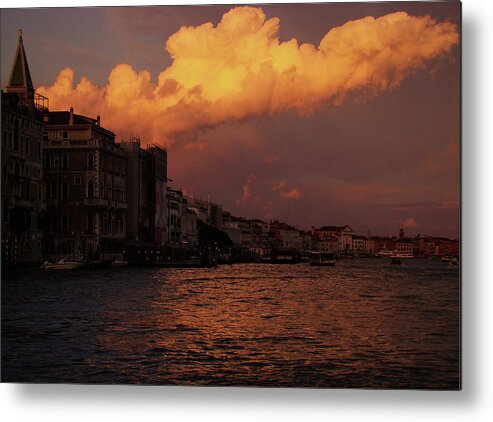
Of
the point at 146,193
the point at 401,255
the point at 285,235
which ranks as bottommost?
the point at 401,255

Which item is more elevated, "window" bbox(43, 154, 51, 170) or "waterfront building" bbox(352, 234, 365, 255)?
"window" bbox(43, 154, 51, 170)

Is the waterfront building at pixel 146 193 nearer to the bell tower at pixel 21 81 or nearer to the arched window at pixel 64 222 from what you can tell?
the arched window at pixel 64 222

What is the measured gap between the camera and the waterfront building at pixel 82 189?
215 inches

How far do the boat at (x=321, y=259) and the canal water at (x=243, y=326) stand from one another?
0.05 meters

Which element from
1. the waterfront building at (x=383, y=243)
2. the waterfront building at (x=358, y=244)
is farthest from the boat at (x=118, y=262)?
the waterfront building at (x=383, y=243)

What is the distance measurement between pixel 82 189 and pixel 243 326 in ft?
5.07

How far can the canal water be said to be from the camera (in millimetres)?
4941

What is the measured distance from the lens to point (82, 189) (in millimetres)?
5641

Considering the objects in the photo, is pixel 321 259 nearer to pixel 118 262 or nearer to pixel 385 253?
pixel 385 253

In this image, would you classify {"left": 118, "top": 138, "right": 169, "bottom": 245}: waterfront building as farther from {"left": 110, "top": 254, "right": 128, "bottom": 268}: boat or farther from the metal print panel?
{"left": 110, "top": 254, "right": 128, "bottom": 268}: boat

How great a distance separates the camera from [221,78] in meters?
5.30

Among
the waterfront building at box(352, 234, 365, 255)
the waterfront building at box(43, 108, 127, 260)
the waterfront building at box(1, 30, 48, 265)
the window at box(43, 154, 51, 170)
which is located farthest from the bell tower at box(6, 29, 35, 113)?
the waterfront building at box(352, 234, 365, 255)

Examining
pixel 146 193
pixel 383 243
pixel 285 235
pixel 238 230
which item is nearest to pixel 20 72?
pixel 146 193

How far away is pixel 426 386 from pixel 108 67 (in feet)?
9.65
